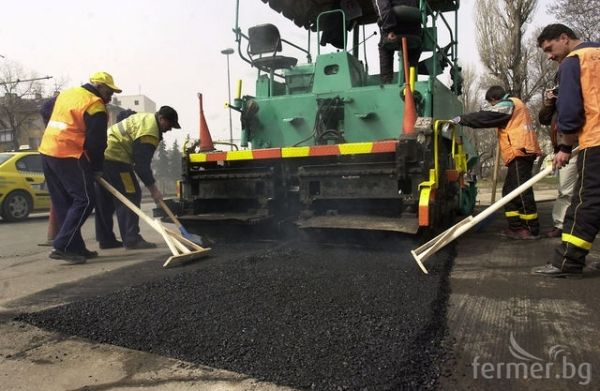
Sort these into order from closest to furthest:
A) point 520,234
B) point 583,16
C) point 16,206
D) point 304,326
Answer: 1. point 304,326
2. point 520,234
3. point 16,206
4. point 583,16

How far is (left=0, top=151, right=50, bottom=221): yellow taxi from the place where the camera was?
905 cm

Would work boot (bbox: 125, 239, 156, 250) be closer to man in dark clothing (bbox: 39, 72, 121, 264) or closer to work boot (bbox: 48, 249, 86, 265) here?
man in dark clothing (bbox: 39, 72, 121, 264)

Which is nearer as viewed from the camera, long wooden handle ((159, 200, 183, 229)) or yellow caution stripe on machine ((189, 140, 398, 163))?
yellow caution stripe on machine ((189, 140, 398, 163))

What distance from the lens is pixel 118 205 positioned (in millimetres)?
5262

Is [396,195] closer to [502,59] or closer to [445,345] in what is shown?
[445,345]

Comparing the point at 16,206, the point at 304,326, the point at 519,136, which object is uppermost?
the point at 519,136

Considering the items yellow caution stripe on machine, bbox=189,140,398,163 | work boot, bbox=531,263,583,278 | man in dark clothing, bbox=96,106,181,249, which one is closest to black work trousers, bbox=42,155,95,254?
man in dark clothing, bbox=96,106,181,249

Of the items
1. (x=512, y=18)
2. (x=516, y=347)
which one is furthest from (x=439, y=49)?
(x=512, y=18)

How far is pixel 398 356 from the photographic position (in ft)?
6.35

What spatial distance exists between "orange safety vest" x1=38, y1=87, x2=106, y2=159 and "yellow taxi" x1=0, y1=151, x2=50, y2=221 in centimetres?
542

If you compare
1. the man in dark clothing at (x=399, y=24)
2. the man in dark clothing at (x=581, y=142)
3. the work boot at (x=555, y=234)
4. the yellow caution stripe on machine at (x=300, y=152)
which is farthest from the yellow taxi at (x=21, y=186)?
the man in dark clothing at (x=581, y=142)

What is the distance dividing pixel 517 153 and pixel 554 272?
6.50 ft

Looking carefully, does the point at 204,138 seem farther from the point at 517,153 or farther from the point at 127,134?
the point at 517,153

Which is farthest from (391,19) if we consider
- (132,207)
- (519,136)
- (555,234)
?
(132,207)
